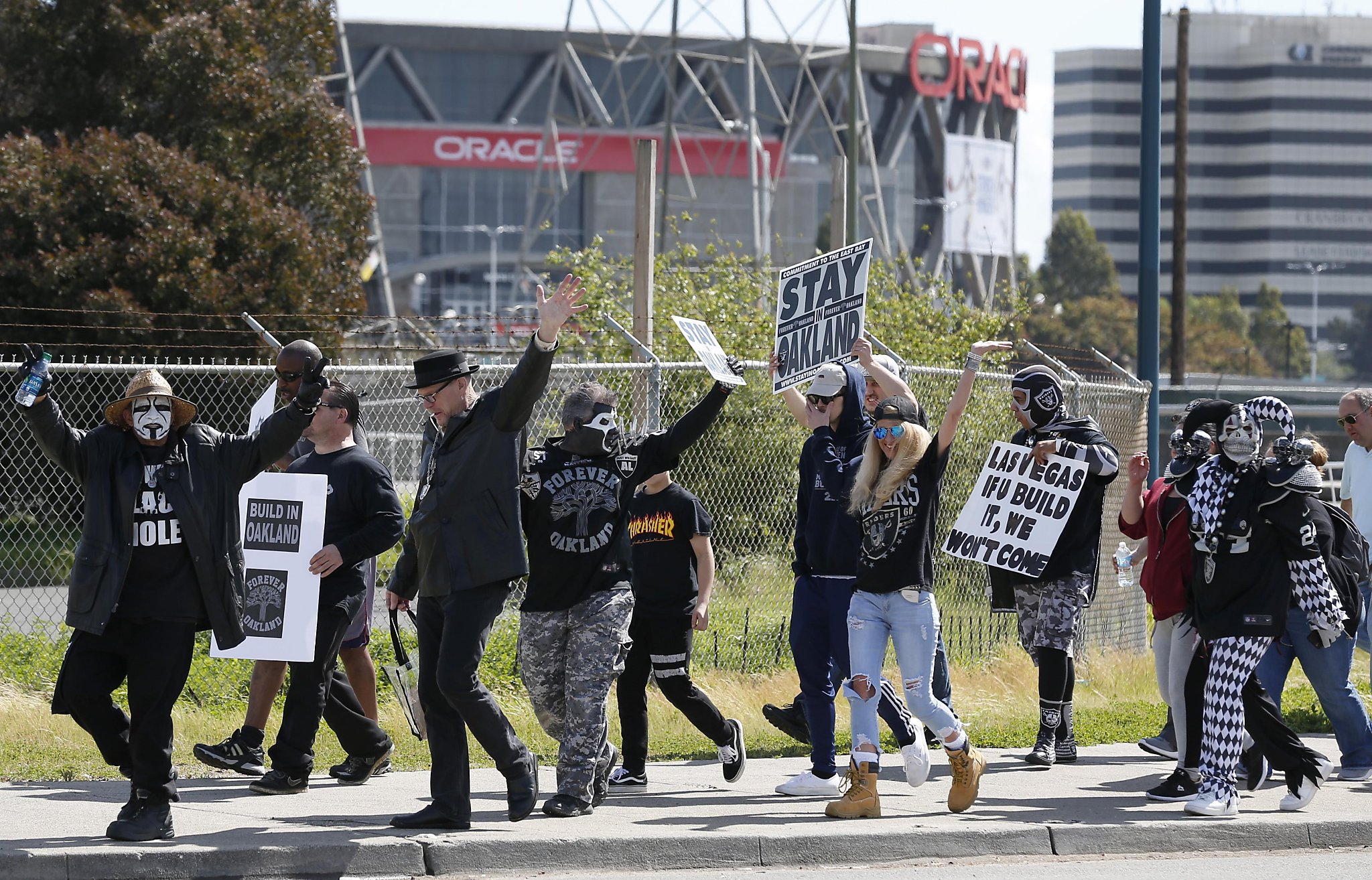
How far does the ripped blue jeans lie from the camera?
24.6 ft

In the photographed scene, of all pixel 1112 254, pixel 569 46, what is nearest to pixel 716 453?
pixel 569 46

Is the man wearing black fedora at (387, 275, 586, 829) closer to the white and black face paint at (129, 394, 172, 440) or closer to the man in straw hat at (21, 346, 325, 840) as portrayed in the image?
the man in straw hat at (21, 346, 325, 840)

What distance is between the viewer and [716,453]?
1391 centimetres

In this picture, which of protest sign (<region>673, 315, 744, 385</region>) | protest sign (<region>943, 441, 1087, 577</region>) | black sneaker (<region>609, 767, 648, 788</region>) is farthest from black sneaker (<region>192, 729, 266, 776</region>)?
protest sign (<region>943, 441, 1087, 577</region>)

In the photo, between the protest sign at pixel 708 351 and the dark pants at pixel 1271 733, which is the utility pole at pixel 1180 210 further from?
the protest sign at pixel 708 351

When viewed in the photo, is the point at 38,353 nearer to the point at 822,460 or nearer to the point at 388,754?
the point at 388,754

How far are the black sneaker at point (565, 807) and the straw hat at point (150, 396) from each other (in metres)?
2.26

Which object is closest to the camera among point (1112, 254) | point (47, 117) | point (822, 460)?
point (822, 460)

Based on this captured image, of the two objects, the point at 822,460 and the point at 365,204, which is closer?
the point at 822,460

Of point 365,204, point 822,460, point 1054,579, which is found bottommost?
point 1054,579

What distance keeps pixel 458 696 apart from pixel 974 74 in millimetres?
90511

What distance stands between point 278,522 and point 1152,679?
22.7ft

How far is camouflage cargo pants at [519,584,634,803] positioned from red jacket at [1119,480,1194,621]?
286 cm

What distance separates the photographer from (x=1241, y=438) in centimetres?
772
